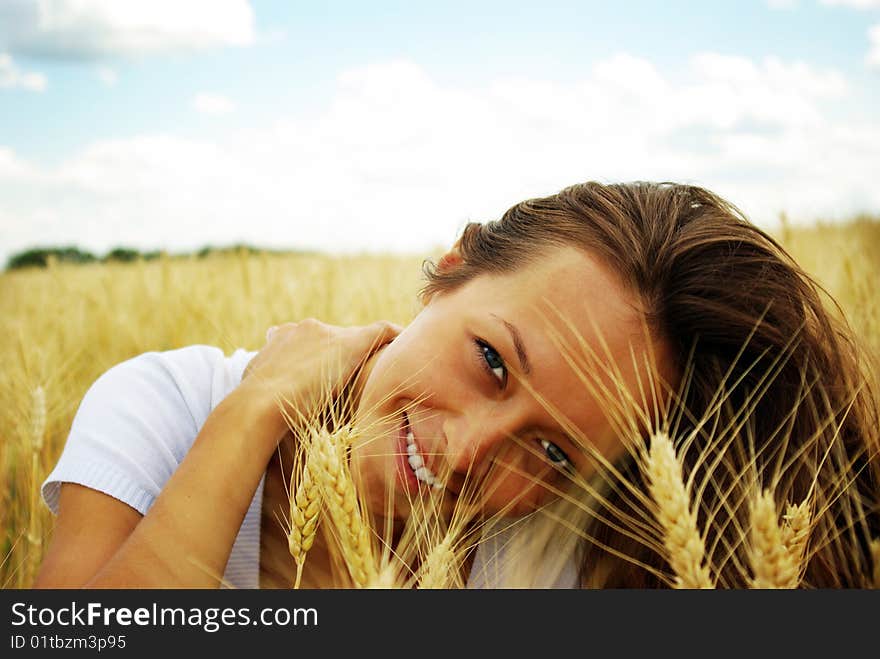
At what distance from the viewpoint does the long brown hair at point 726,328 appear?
1525 mm

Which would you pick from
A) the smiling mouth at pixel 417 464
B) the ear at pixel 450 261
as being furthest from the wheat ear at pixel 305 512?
the ear at pixel 450 261

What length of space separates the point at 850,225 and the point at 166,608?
7.72 meters

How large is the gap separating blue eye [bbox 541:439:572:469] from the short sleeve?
0.83 metres

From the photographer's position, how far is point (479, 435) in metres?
1.32

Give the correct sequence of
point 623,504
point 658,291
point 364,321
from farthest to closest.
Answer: point 364,321 → point 623,504 → point 658,291

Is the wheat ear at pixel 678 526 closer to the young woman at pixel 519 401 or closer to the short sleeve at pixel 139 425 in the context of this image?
the young woman at pixel 519 401

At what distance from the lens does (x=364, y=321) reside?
3.14 m

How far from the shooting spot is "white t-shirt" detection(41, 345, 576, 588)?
1.48 m

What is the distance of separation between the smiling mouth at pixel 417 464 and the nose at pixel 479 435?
0.18ft

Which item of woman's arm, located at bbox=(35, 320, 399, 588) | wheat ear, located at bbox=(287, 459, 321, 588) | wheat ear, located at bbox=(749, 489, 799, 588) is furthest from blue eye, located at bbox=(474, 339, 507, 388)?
wheat ear, located at bbox=(749, 489, 799, 588)

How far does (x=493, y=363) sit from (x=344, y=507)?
0.45 metres

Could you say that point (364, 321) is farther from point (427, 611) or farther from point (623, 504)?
point (427, 611)

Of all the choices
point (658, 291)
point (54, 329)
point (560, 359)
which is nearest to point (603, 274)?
point (658, 291)

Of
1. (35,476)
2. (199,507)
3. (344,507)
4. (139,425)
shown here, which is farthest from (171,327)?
(344,507)
